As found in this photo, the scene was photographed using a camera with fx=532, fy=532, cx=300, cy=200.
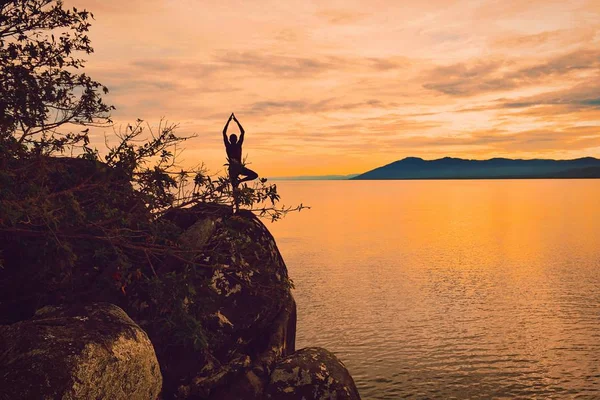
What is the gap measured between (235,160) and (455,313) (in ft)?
78.5

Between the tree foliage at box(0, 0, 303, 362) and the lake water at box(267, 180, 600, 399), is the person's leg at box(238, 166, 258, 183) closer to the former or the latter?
the tree foliage at box(0, 0, 303, 362)

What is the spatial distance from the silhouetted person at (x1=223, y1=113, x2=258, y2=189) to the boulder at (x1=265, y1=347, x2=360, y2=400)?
5.75 m

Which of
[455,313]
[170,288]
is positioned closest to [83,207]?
[170,288]

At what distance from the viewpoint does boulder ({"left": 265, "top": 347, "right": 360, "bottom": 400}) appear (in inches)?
571

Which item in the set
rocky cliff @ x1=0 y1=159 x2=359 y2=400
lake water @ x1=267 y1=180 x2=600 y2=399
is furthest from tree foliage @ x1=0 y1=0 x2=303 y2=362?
lake water @ x1=267 y1=180 x2=600 y2=399

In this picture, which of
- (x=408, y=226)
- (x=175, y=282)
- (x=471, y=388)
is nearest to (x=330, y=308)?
(x=471, y=388)

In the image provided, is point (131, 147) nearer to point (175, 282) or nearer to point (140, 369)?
point (175, 282)

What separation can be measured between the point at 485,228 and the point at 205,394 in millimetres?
87284

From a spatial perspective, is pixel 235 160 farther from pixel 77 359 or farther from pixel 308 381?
pixel 77 359

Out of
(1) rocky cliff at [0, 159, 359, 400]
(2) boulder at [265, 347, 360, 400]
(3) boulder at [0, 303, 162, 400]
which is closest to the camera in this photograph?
(3) boulder at [0, 303, 162, 400]

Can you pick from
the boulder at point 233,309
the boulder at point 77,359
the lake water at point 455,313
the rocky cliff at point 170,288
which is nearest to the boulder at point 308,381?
the rocky cliff at point 170,288

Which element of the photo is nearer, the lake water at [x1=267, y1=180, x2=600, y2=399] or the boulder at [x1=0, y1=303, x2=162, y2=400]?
the boulder at [x1=0, y1=303, x2=162, y2=400]

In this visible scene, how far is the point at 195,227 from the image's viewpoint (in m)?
16.4

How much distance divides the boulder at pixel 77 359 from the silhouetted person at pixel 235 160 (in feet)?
22.6
